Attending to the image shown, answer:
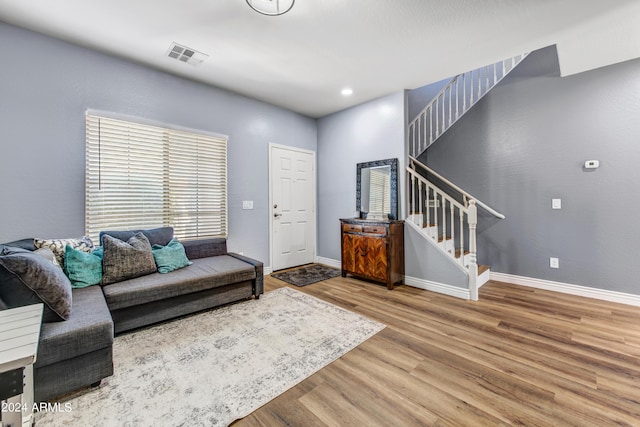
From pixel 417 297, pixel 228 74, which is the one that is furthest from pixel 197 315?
pixel 228 74

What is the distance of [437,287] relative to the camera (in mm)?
3385

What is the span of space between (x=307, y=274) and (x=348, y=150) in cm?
217

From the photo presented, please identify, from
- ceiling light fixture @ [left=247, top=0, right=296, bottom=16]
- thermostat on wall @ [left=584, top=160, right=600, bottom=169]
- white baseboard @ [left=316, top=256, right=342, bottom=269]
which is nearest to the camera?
ceiling light fixture @ [left=247, top=0, right=296, bottom=16]

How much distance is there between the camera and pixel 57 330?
1544mm

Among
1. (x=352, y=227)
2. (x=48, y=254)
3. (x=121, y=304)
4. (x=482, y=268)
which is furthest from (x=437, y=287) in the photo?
(x=48, y=254)

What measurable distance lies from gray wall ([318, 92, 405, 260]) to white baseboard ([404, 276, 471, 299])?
36.8 inches

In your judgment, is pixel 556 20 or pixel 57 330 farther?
pixel 556 20

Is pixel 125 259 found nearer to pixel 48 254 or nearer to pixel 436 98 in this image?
pixel 48 254

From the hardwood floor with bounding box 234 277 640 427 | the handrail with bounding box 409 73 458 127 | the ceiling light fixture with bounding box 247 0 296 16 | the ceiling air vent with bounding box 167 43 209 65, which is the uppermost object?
the handrail with bounding box 409 73 458 127

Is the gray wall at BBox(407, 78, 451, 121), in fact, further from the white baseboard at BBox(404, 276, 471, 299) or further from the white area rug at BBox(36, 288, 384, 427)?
the white area rug at BBox(36, 288, 384, 427)

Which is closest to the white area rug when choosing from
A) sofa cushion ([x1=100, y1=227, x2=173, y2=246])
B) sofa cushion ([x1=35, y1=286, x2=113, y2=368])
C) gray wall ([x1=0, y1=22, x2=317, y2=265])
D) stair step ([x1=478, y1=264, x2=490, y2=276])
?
sofa cushion ([x1=35, y1=286, x2=113, y2=368])

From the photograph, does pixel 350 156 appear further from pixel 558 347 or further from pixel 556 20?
pixel 558 347

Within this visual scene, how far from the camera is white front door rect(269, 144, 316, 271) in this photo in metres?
4.33

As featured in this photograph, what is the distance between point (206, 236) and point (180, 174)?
0.89 meters
